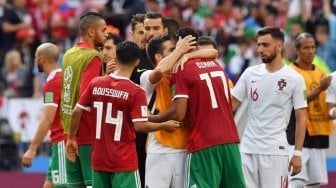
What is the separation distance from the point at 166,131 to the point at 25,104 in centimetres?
932

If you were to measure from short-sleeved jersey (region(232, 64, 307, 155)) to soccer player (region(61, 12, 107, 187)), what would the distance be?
1.86 metres

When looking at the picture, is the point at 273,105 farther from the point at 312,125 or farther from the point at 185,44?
the point at 312,125

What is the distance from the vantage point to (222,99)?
1270 centimetres

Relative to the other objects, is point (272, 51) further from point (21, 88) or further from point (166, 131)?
point (21, 88)

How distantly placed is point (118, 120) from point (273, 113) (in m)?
2.22

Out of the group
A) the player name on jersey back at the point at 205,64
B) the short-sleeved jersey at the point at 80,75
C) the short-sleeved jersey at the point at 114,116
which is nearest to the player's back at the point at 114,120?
the short-sleeved jersey at the point at 114,116

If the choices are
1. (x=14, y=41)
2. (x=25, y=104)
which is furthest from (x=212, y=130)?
(x=14, y=41)

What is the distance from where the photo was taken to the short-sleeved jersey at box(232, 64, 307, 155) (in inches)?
533

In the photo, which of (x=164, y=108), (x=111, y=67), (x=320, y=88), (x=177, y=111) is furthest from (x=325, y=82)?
(x=111, y=67)

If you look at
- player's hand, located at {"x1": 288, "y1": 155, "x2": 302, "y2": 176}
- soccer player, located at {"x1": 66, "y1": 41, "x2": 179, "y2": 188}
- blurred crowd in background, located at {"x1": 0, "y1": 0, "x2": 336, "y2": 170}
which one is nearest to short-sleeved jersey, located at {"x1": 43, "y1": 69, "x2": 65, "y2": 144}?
soccer player, located at {"x1": 66, "y1": 41, "x2": 179, "y2": 188}

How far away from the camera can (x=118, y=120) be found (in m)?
12.2

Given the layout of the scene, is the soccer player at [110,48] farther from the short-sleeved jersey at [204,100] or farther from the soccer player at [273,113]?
the soccer player at [273,113]

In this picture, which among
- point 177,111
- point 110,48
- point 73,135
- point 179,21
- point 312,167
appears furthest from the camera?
point 179,21

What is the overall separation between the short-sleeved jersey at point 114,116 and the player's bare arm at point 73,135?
0.43 ft
